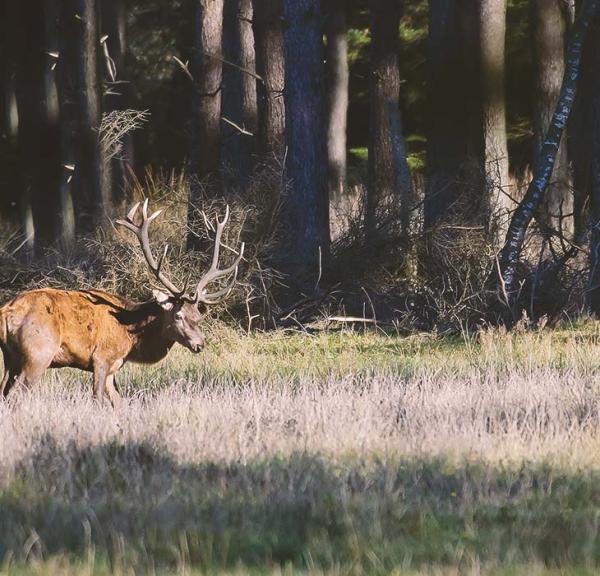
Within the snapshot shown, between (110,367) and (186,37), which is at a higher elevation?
(186,37)

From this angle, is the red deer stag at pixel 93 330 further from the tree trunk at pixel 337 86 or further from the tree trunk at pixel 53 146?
the tree trunk at pixel 337 86

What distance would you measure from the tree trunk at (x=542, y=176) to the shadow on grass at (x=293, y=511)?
7.26 metres

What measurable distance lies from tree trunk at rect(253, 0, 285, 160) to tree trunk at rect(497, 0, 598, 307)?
18.2 feet

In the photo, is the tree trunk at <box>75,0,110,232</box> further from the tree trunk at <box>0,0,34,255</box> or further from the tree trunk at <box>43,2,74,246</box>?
the tree trunk at <box>0,0,34,255</box>

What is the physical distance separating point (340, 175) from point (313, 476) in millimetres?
22465

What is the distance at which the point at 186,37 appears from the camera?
3678 cm

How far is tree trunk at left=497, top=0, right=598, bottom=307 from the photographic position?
14.8 meters

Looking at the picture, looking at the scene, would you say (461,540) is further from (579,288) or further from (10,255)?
(10,255)

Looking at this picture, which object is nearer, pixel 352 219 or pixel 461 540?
pixel 461 540

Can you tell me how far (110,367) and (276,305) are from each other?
4.87 metres

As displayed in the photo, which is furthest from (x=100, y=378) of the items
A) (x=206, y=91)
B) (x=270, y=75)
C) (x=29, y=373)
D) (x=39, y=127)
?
(x=39, y=127)

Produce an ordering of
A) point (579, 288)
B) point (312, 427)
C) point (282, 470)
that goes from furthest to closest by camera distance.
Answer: point (579, 288) < point (312, 427) < point (282, 470)

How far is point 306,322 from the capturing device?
1650 centimetres

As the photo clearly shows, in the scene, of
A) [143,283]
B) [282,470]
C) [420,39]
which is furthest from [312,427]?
[420,39]
